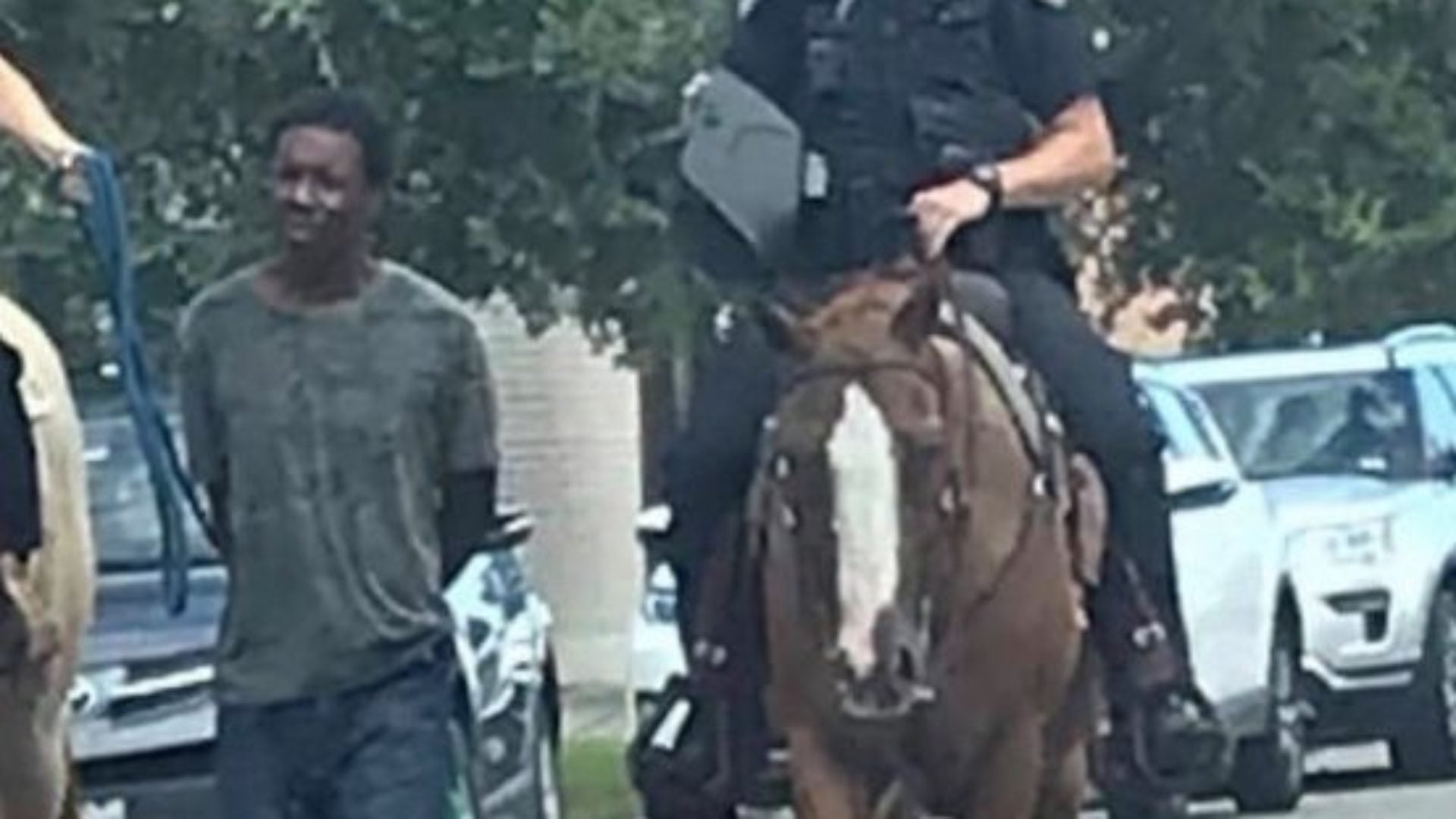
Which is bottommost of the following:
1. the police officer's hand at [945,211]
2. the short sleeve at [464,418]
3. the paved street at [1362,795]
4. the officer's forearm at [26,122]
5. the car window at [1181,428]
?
the paved street at [1362,795]

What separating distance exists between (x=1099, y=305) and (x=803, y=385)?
1994cm

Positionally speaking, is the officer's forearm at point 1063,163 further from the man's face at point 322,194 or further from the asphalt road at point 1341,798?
the asphalt road at point 1341,798

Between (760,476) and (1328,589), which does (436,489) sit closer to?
(760,476)

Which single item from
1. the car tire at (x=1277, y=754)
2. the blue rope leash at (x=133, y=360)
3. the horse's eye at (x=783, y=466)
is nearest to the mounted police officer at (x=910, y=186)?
the horse's eye at (x=783, y=466)

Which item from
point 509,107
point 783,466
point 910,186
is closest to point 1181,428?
point 509,107

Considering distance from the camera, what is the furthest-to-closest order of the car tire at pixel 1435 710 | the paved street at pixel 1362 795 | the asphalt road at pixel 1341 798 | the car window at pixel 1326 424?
the car window at pixel 1326 424 < the car tire at pixel 1435 710 < the paved street at pixel 1362 795 < the asphalt road at pixel 1341 798

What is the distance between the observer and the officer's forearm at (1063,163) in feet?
40.2

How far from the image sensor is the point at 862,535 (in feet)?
37.5

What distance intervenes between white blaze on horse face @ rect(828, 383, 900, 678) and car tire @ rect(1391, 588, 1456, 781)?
55.0 feet

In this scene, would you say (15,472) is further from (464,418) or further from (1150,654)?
(1150,654)

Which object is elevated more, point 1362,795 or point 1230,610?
point 1230,610

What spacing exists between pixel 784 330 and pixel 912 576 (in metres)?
0.56

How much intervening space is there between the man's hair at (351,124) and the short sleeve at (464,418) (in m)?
0.37

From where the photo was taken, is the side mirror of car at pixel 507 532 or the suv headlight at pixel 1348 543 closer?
the side mirror of car at pixel 507 532
